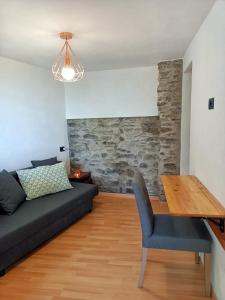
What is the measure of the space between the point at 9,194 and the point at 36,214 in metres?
0.40

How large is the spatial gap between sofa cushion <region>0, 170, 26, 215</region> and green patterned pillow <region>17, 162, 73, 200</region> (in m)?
0.16

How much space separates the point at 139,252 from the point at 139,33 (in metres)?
2.31

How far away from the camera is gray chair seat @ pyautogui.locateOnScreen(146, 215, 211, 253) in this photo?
6.15ft

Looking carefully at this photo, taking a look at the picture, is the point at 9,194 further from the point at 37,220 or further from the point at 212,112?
the point at 212,112

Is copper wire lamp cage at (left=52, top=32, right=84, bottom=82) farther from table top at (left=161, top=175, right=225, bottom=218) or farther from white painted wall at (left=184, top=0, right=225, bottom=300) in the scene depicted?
table top at (left=161, top=175, right=225, bottom=218)

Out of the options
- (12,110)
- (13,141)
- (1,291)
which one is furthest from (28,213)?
(12,110)

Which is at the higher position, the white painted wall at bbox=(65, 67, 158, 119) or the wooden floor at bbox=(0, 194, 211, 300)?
the white painted wall at bbox=(65, 67, 158, 119)

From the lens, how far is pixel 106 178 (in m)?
4.68

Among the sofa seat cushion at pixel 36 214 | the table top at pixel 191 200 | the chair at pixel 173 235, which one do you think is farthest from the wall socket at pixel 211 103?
the sofa seat cushion at pixel 36 214

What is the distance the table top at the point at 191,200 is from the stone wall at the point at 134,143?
146 centimetres

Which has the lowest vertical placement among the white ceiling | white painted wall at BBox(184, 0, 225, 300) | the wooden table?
the wooden table

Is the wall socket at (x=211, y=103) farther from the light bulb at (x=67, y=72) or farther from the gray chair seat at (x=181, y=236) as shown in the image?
the light bulb at (x=67, y=72)

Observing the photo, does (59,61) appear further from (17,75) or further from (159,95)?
(159,95)

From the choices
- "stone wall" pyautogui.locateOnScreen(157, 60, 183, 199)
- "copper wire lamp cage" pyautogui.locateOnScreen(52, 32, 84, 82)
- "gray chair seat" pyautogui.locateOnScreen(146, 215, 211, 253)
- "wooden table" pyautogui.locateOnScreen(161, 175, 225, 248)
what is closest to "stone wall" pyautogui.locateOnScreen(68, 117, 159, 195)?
"stone wall" pyautogui.locateOnScreen(157, 60, 183, 199)
